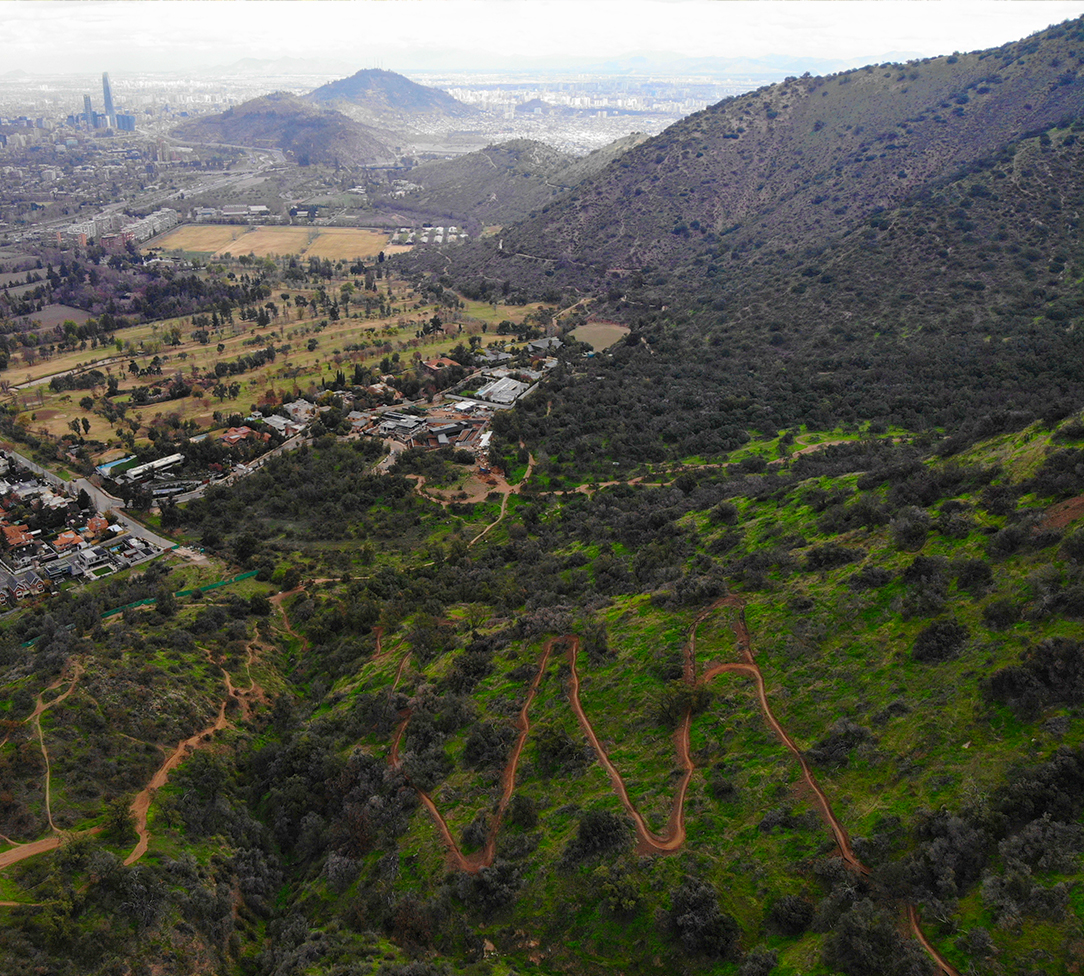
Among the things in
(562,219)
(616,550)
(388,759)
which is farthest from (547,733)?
(562,219)

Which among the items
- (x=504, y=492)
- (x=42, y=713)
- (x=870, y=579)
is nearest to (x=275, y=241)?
(x=504, y=492)

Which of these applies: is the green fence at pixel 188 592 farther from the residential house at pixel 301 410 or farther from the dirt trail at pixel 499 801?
the residential house at pixel 301 410

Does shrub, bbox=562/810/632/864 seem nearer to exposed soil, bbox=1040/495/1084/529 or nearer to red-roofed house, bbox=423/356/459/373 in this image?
exposed soil, bbox=1040/495/1084/529

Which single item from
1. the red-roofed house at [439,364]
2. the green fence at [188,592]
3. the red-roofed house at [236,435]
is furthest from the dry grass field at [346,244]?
the green fence at [188,592]

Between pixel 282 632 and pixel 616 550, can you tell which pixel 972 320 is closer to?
pixel 616 550

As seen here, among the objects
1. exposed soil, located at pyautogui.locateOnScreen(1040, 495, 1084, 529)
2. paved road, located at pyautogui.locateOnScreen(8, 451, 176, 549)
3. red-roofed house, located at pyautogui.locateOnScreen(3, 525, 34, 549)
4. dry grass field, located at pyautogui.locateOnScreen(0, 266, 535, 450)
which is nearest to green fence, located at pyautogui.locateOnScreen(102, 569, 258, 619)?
paved road, located at pyautogui.locateOnScreen(8, 451, 176, 549)

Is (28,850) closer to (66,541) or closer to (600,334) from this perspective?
(66,541)
